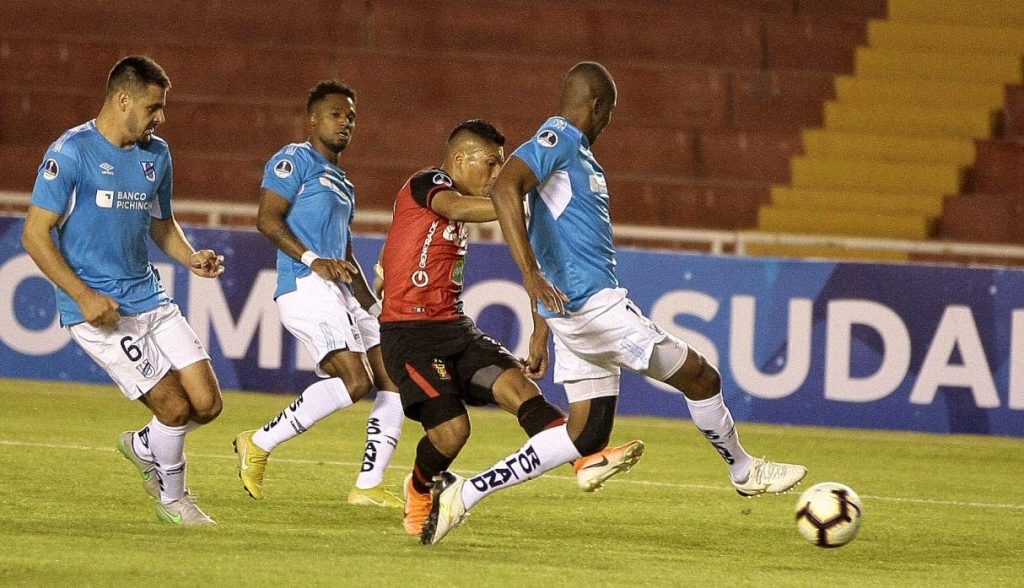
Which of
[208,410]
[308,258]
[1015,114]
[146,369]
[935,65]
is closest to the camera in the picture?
[146,369]

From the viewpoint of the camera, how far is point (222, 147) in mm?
18609

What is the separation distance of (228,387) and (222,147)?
5.91 m

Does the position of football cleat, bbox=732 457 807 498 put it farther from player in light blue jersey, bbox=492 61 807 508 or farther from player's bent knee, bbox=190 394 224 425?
player's bent knee, bbox=190 394 224 425

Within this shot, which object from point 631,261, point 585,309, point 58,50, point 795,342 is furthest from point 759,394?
point 58,50

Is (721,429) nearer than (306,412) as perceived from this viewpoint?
Yes

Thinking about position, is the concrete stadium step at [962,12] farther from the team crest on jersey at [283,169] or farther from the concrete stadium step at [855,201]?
the team crest on jersey at [283,169]

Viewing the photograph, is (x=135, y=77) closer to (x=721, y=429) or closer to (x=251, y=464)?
(x=251, y=464)

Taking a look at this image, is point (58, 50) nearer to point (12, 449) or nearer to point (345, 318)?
point (12, 449)

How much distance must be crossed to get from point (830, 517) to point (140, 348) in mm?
2910

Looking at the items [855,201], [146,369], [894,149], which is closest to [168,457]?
[146,369]

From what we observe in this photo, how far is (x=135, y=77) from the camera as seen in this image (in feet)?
22.7

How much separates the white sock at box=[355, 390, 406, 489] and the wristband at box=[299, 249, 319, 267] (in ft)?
2.36

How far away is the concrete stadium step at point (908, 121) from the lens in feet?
62.1

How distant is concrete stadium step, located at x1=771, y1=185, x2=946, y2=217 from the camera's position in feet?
58.6
